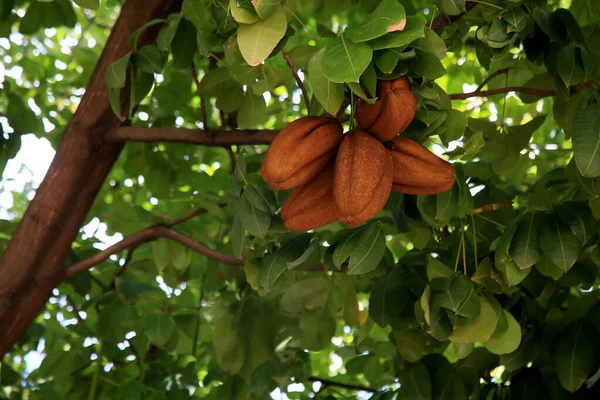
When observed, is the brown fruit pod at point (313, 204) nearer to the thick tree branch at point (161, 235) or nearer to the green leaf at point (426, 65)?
the green leaf at point (426, 65)

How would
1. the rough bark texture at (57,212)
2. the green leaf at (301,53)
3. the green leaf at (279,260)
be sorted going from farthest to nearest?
the rough bark texture at (57,212)
the green leaf at (301,53)
the green leaf at (279,260)

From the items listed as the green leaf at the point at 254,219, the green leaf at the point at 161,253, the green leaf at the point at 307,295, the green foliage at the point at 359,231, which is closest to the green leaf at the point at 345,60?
the green foliage at the point at 359,231

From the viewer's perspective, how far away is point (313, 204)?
1.43 metres

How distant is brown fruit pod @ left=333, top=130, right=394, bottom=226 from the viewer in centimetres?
130

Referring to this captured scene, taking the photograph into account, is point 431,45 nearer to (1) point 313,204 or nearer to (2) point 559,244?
(1) point 313,204

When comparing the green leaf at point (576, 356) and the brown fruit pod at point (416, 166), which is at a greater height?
the brown fruit pod at point (416, 166)

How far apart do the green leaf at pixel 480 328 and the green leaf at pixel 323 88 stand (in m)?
0.64

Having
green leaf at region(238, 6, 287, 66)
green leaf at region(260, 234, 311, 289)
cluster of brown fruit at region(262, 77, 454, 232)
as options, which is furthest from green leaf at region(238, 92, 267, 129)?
green leaf at region(238, 6, 287, 66)

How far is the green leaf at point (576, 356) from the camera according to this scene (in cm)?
191

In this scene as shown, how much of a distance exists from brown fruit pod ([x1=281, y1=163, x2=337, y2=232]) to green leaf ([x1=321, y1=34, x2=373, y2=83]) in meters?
0.23

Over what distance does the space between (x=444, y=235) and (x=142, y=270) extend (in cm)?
116

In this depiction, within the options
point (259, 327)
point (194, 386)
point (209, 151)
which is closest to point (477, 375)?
point (259, 327)

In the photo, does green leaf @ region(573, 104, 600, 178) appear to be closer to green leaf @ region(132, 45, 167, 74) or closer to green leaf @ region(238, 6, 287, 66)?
green leaf @ region(238, 6, 287, 66)

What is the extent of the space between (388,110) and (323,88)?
11 centimetres
